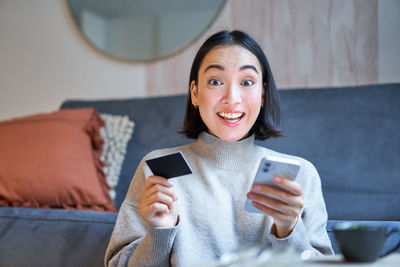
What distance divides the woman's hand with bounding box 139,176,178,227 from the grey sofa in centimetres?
41

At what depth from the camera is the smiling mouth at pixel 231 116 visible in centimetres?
125

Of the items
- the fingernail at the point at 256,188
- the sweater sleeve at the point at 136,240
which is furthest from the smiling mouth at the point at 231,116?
the fingernail at the point at 256,188

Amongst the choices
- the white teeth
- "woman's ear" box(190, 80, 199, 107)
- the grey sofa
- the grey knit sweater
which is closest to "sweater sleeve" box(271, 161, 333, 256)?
the grey knit sweater

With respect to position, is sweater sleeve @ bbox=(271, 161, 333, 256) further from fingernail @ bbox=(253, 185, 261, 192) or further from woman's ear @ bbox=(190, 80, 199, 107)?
woman's ear @ bbox=(190, 80, 199, 107)

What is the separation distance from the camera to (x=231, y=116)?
1257mm

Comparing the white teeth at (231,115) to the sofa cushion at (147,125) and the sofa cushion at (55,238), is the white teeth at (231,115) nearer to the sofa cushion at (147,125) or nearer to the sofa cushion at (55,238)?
the sofa cushion at (55,238)

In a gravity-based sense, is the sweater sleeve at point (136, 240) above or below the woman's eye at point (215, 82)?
below

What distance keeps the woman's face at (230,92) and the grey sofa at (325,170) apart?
1.24 ft

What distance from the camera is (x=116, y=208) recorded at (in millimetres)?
1873

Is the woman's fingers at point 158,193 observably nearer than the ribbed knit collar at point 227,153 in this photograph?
Yes

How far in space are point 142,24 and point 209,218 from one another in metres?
1.55

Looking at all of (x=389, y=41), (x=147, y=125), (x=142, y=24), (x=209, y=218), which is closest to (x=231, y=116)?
(x=209, y=218)

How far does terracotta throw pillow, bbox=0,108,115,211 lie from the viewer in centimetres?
179

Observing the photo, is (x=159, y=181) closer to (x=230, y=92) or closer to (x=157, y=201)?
(x=157, y=201)
